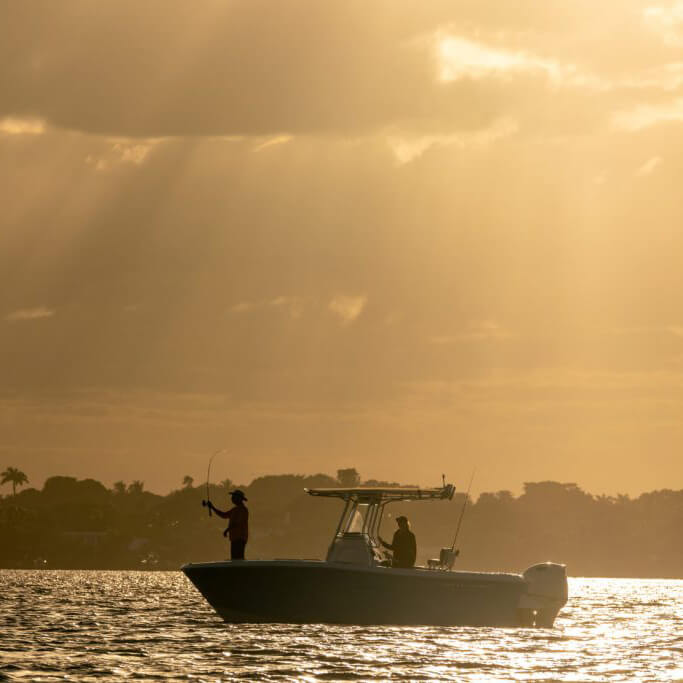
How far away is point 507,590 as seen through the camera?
1607 inches

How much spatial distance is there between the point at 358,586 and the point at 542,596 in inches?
262

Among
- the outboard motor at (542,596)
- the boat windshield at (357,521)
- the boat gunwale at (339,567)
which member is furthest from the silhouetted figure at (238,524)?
the outboard motor at (542,596)

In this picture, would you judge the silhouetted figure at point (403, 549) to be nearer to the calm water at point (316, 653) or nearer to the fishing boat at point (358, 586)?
the fishing boat at point (358, 586)

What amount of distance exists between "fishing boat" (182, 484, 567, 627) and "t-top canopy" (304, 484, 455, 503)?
0.09 ft

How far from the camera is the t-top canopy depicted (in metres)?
39.4

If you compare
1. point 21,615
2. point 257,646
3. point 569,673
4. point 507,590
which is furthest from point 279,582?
point 21,615

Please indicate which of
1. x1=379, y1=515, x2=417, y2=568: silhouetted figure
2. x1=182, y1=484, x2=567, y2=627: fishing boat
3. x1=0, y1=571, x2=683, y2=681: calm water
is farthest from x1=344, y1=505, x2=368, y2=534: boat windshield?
x1=0, y1=571, x2=683, y2=681: calm water

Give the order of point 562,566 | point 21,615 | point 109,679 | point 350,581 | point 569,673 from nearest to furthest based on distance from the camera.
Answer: point 109,679 < point 569,673 < point 350,581 < point 562,566 < point 21,615

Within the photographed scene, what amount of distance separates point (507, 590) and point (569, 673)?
10.0 metres

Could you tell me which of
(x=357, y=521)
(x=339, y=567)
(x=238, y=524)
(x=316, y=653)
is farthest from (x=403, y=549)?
(x=316, y=653)

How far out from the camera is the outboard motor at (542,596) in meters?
41.5

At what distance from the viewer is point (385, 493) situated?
39.9m

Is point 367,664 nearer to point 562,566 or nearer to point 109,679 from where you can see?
point 109,679

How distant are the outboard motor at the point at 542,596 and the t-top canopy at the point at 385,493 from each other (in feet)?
13.4
